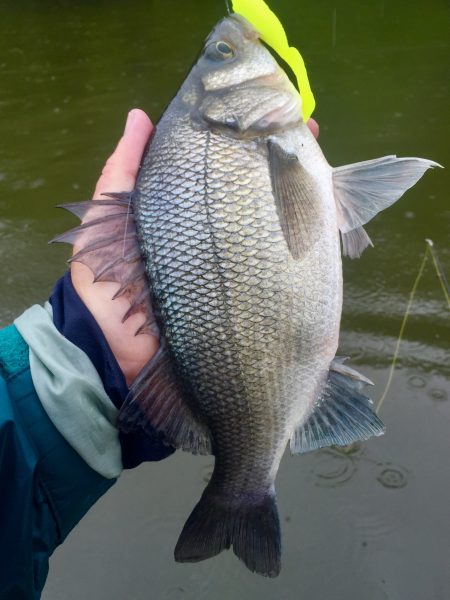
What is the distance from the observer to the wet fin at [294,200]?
1.51 metres

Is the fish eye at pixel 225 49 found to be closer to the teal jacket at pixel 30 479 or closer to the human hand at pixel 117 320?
the human hand at pixel 117 320

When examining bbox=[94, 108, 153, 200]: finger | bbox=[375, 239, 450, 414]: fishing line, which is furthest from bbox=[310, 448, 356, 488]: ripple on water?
bbox=[94, 108, 153, 200]: finger

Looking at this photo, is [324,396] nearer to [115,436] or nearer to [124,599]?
[115,436]

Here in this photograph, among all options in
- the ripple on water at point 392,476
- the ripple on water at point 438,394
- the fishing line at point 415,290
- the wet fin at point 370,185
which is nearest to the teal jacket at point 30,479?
the wet fin at point 370,185

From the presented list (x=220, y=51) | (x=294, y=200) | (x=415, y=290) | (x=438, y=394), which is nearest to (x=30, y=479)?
(x=294, y=200)

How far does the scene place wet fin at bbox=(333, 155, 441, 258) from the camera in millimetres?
1613

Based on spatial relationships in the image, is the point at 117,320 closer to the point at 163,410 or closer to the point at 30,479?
the point at 163,410

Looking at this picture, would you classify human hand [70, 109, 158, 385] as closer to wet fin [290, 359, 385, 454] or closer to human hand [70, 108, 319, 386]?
human hand [70, 108, 319, 386]

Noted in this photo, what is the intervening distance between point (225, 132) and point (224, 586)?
1833mm

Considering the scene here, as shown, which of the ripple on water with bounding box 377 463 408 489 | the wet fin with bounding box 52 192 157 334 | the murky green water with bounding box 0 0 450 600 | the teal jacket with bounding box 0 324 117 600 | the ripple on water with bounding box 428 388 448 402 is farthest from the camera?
the ripple on water with bounding box 428 388 448 402

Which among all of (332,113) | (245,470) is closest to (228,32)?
(245,470)

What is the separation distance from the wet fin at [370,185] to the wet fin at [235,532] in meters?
0.80

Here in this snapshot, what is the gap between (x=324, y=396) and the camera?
1.66m

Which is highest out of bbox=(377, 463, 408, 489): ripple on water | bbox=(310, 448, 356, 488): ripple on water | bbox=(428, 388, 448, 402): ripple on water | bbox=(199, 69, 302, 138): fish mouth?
bbox=(199, 69, 302, 138): fish mouth
